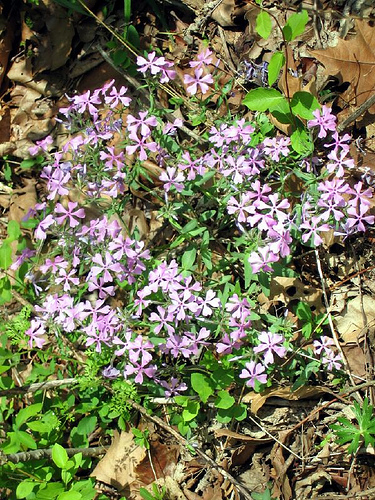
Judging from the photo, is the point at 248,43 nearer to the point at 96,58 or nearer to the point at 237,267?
the point at 96,58

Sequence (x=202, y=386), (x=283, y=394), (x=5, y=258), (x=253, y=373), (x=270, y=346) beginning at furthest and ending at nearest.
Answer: (x=5, y=258) → (x=283, y=394) → (x=202, y=386) → (x=253, y=373) → (x=270, y=346)

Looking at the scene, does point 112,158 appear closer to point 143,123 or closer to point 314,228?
point 143,123

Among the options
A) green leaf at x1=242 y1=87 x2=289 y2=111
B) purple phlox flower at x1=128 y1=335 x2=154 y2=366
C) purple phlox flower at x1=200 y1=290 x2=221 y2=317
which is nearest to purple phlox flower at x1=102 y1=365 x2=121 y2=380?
purple phlox flower at x1=128 y1=335 x2=154 y2=366

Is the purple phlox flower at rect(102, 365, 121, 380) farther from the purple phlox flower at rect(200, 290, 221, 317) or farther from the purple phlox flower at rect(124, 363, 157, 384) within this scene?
the purple phlox flower at rect(200, 290, 221, 317)

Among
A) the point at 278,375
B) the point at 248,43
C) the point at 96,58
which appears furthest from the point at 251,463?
the point at 96,58

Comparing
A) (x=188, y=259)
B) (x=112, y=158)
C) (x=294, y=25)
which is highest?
(x=294, y=25)

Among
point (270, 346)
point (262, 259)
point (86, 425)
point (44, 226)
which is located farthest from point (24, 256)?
point (270, 346)

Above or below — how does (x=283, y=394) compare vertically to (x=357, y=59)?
below
